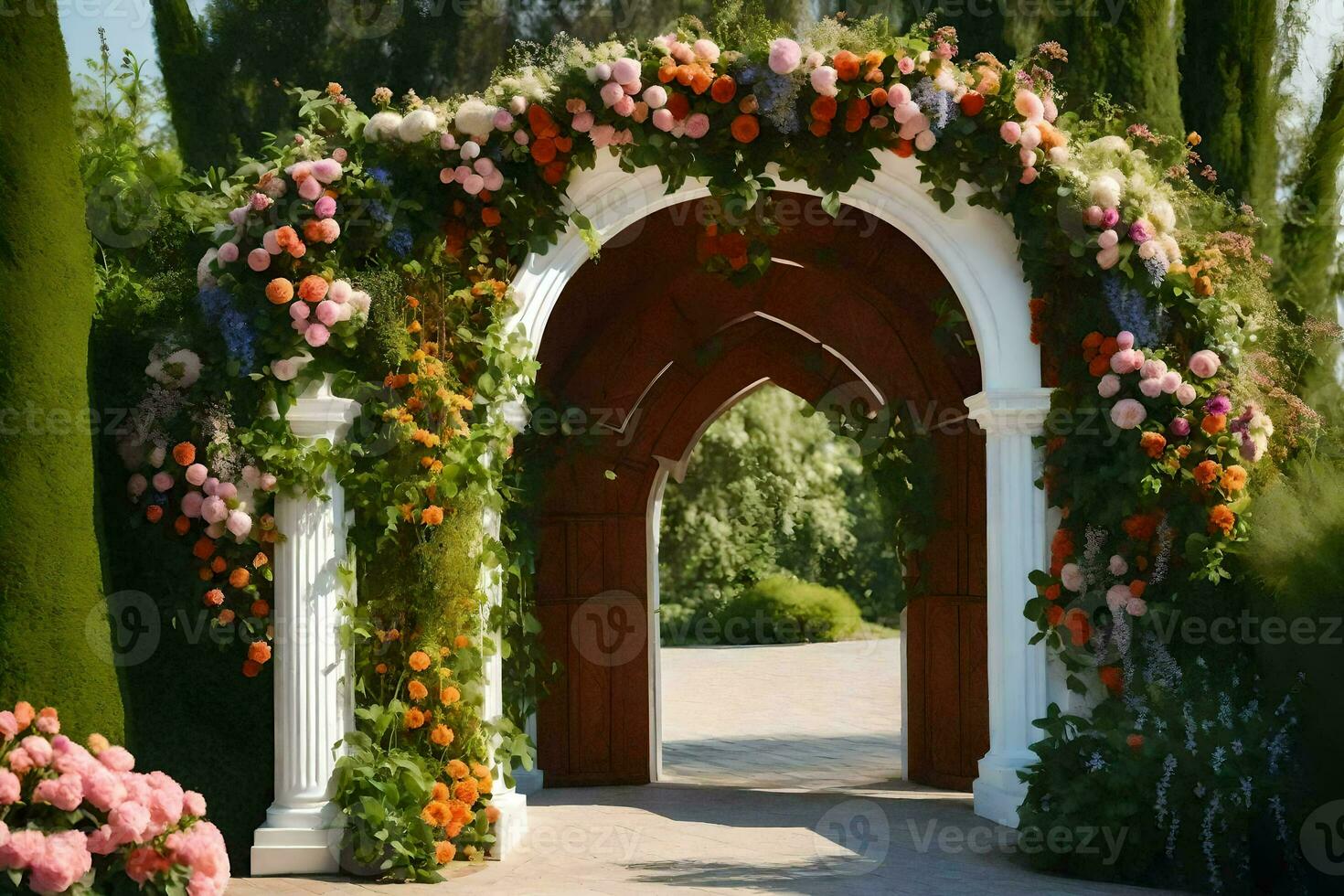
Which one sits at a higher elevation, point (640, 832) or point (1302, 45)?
point (1302, 45)

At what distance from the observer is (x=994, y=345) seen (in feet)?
A: 26.2

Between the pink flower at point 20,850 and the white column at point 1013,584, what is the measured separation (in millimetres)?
4670

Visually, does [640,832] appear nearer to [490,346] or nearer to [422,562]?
[422,562]

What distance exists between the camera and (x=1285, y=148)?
1159cm

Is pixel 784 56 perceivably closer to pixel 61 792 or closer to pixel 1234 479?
pixel 1234 479

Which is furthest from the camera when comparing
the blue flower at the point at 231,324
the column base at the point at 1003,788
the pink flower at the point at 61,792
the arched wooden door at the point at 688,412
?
the arched wooden door at the point at 688,412

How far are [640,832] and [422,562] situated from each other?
6.81 ft

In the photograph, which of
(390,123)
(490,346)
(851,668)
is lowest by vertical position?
(851,668)

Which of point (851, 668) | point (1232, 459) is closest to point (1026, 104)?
point (1232, 459)

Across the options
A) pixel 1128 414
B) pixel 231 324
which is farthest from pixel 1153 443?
pixel 231 324

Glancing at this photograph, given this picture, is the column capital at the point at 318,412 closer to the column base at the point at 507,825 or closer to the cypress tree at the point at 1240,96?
the column base at the point at 507,825

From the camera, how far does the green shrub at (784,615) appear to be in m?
23.1

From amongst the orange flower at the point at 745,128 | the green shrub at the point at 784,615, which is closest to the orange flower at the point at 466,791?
the orange flower at the point at 745,128

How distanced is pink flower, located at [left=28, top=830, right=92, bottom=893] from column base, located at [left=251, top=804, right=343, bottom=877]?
5.27ft
